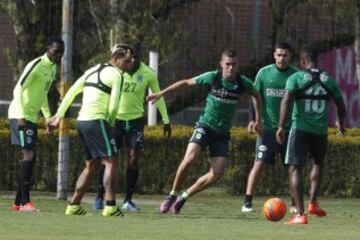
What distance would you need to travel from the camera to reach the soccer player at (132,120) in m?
16.1

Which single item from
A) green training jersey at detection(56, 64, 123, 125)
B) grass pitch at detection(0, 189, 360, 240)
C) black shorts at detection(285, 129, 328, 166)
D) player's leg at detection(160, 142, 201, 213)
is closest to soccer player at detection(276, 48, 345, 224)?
black shorts at detection(285, 129, 328, 166)

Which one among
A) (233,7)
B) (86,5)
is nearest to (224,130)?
(86,5)

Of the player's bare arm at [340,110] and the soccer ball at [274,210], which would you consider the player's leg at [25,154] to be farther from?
the player's bare arm at [340,110]

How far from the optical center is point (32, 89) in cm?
1571

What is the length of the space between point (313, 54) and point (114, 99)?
7.45ft

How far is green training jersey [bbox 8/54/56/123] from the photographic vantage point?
611 inches

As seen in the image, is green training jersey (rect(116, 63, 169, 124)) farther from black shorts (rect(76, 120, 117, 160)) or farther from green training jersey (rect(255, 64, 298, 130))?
black shorts (rect(76, 120, 117, 160))

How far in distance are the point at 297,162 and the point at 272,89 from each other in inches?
80.5

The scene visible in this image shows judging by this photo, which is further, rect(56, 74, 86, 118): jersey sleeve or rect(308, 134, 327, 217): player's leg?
rect(308, 134, 327, 217): player's leg

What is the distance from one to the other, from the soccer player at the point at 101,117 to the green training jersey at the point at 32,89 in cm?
123

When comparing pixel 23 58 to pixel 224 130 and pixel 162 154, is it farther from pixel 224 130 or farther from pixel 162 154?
pixel 224 130

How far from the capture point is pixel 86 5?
75.9ft

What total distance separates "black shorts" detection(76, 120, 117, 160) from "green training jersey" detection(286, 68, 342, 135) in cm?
209

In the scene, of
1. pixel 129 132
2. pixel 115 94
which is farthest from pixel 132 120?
pixel 115 94
